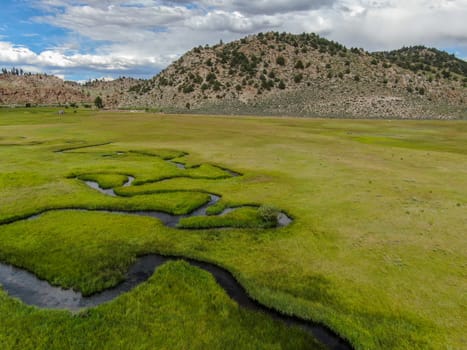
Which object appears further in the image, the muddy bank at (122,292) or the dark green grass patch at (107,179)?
the dark green grass patch at (107,179)

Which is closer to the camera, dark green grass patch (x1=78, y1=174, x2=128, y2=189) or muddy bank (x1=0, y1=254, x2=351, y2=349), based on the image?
muddy bank (x1=0, y1=254, x2=351, y2=349)

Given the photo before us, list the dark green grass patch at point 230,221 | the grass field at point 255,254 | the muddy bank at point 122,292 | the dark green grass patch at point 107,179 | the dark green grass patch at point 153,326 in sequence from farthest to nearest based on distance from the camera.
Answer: the dark green grass patch at point 107,179 → the dark green grass patch at point 230,221 → the muddy bank at point 122,292 → the grass field at point 255,254 → the dark green grass patch at point 153,326

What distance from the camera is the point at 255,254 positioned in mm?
17422

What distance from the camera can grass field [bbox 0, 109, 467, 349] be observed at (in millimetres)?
11641

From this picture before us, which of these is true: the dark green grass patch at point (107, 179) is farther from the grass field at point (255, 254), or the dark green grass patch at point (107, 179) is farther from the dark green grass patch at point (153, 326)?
the dark green grass patch at point (153, 326)

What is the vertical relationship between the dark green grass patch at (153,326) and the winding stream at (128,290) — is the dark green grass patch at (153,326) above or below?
above

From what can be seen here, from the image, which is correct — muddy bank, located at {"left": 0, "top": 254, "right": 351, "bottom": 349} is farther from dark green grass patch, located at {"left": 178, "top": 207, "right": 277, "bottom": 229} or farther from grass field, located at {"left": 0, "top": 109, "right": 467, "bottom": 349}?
dark green grass patch, located at {"left": 178, "top": 207, "right": 277, "bottom": 229}

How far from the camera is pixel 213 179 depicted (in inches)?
1332

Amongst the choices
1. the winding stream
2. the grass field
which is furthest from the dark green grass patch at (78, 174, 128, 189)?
the winding stream

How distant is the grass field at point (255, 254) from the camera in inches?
458

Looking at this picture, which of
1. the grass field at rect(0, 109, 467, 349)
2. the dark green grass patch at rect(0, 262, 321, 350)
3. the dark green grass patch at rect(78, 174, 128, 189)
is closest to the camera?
the dark green grass patch at rect(0, 262, 321, 350)

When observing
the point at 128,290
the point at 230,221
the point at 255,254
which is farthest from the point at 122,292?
the point at 230,221

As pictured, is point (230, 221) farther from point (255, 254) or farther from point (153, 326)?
point (153, 326)

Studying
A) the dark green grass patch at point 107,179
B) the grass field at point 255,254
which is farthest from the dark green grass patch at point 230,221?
the dark green grass patch at point 107,179
